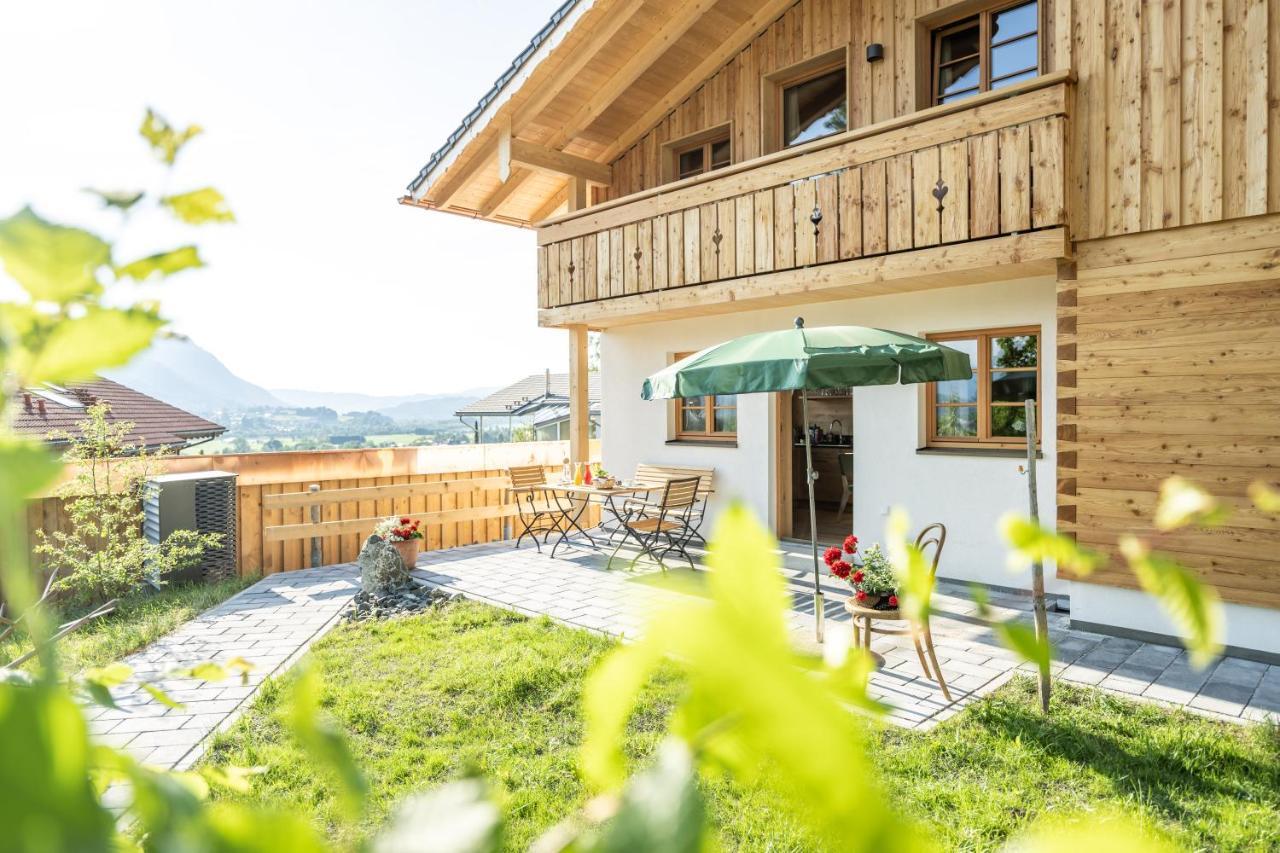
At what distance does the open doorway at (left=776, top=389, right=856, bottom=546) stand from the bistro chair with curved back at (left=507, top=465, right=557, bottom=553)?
3.49m

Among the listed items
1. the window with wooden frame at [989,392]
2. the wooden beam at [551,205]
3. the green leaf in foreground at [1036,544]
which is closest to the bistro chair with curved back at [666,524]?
the window with wooden frame at [989,392]

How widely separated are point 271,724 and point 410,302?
10510cm

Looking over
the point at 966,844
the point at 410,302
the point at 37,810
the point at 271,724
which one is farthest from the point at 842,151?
the point at 410,302

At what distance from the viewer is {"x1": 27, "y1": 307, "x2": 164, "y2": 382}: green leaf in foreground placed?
0.35 meters

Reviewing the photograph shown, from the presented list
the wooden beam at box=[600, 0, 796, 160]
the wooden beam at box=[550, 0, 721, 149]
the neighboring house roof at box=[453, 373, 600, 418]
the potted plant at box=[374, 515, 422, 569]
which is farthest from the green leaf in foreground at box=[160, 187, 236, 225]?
the neighboring house roof at box=[453, 373, 600, 418]

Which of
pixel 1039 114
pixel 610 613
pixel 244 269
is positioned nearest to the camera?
pixel 244 269

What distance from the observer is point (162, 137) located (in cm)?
49

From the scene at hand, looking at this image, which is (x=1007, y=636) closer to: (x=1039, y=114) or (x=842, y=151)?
(x=1039, y=114)

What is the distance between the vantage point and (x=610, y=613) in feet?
22.8

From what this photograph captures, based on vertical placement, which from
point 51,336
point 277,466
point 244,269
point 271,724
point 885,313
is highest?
point 885,313

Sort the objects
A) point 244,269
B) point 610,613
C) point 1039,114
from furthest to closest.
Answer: point 610,613 < point 1039,114 < point 244,269

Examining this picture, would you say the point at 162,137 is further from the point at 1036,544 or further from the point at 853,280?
the point at 853,280

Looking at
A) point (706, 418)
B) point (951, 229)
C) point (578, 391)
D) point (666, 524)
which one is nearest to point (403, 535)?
point (666, 524)

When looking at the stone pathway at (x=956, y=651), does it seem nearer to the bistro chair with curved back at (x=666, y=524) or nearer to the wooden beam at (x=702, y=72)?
the bistro chair with curved back at (x=666, y=524)
